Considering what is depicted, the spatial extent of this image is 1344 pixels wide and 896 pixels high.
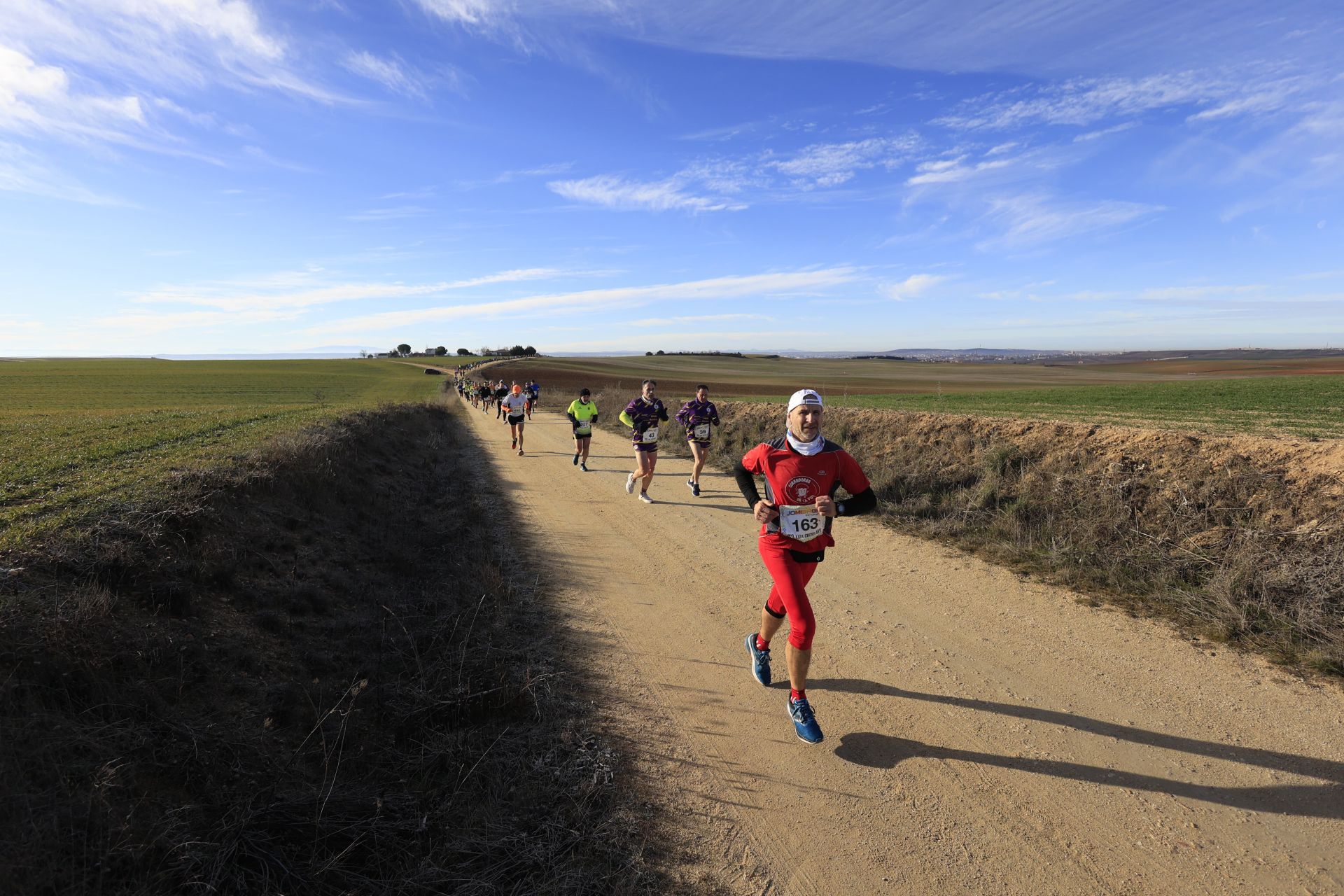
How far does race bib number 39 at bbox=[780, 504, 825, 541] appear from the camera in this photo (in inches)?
167

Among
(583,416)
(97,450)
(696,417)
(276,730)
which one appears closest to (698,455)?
(696,417)

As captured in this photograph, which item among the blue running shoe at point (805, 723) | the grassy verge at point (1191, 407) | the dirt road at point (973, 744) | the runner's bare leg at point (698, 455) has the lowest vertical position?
the dirt road at point (973, 744)

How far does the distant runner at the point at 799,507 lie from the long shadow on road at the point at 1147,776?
0.48m

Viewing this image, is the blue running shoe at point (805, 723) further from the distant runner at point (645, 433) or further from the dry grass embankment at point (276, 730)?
the distant runner at point (645, 433)

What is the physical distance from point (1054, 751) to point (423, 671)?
4.36 m

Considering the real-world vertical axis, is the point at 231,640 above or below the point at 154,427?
below

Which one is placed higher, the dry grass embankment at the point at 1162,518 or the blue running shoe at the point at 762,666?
the dry grass embankment at the point at 1162,518

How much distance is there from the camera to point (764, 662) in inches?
188

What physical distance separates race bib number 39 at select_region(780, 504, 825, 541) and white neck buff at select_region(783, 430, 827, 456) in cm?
36

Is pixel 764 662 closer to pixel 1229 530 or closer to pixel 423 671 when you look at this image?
pixel 423 671

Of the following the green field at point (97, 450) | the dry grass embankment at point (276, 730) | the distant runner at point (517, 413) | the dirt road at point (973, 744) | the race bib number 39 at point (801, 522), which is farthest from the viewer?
the distant runner at point (517, 413)

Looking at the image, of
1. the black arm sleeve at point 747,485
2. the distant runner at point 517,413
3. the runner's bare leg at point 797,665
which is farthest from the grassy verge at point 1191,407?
the distant runner at point 517,413

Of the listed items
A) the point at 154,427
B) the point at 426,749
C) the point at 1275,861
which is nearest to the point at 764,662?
the point at 426,749

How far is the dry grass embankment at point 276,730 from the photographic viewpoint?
8.93ft
